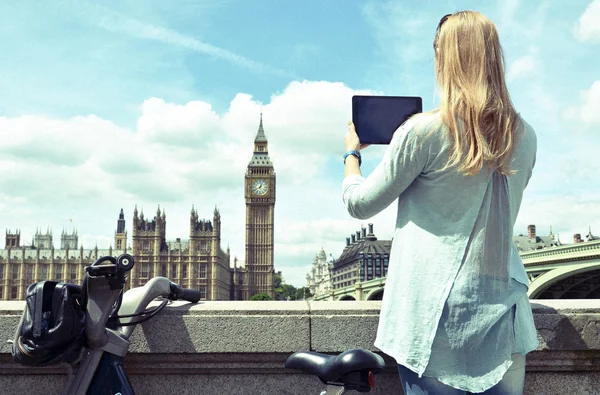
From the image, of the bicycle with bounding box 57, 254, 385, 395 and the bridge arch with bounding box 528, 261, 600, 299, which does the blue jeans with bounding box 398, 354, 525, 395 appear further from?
the bridge arch with bounding box 528, 261, 600, 299

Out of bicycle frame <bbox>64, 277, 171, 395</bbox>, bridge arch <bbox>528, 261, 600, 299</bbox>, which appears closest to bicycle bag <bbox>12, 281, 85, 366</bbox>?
bicycle frame <bbox>64, 277, 171, 395</bbox>

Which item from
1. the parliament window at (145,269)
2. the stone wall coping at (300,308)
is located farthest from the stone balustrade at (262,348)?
the parliament window at (145,269)

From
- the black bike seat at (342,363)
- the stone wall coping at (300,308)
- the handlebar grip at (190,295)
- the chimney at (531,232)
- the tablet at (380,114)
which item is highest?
the chimney at (531,232)

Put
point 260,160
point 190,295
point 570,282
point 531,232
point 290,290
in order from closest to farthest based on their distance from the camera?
1. point 190,295
2. point 570,282
3. point 531,232
4. point 260,160
5. point 290,290

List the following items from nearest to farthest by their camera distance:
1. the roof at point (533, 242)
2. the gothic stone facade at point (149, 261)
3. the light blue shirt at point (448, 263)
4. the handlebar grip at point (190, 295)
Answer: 1. the light blue shirt at point (448, 263)
2. the handlebar grip at point (190, 295)
3. the roof at point (533, 242)
4. the gothic stone facade at point (149, 261)

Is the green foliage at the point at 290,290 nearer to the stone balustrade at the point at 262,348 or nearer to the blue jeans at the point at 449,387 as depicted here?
the stone balustrade at the point at 262,348

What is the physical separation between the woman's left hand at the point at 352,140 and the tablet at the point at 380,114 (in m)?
0.02

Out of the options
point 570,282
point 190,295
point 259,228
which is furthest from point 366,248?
point 190,295

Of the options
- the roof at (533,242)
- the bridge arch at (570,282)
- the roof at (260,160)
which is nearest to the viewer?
the bridge arch at (570,282)

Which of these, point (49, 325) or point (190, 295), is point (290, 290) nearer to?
point (190, 295)

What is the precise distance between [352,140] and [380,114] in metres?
0.16

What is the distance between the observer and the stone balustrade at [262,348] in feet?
10.4

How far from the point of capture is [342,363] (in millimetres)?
2047

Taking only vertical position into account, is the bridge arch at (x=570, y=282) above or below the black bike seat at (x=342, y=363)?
below
